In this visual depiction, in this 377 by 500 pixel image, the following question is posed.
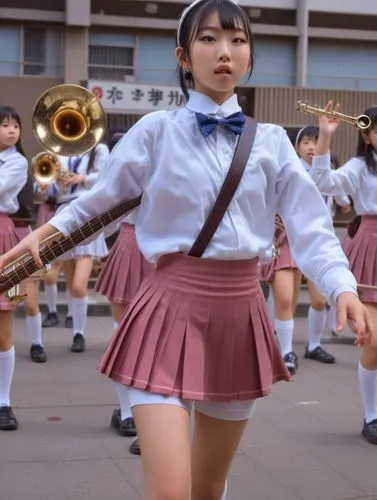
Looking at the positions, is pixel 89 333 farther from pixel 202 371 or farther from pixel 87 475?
pixel 202 371

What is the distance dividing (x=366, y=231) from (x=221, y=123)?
268cm

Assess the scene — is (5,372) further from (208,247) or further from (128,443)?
(208,247)

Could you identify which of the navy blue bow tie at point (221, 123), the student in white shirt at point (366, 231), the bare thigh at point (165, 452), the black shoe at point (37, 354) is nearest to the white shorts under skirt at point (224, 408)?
the bare thigh at point (165, 452)

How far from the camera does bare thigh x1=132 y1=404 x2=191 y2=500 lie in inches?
103

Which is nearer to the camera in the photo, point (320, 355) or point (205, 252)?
point (205, 252)

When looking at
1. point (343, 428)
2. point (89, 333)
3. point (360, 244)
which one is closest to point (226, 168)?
point (360, 244)

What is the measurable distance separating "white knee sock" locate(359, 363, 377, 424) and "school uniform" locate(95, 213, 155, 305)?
1399 mm

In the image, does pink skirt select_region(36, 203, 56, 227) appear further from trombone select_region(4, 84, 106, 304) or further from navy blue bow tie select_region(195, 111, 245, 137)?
navy blue bow tie select_region(195, 111, 245, 137)

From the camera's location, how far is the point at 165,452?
263cm

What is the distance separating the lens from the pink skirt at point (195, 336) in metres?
2.83

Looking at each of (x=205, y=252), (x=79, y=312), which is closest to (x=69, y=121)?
(x=205, y=252)

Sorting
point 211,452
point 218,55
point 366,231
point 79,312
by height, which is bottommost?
point 79,312

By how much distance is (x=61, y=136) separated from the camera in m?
4.96

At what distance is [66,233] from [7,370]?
2728 mm
